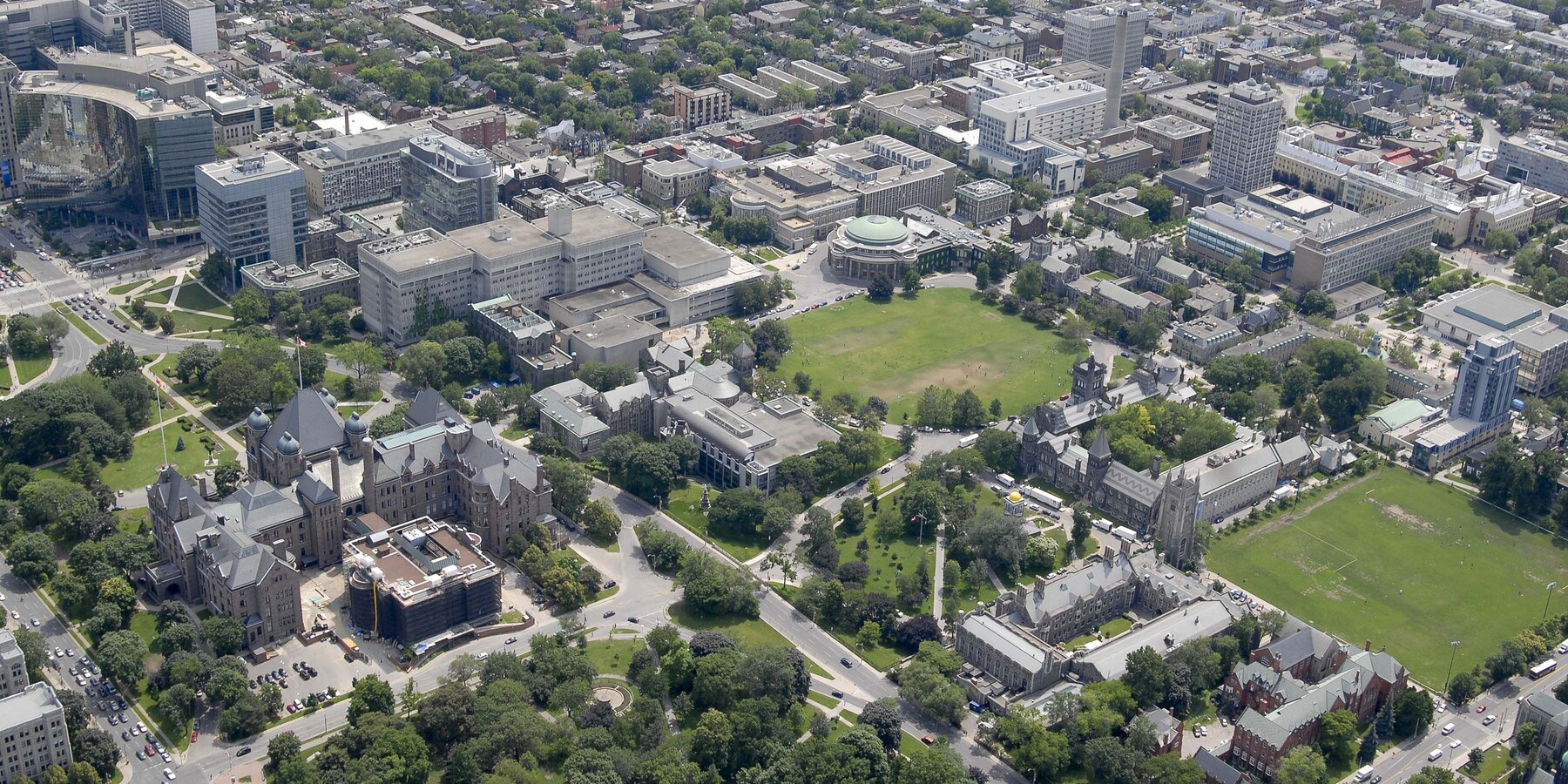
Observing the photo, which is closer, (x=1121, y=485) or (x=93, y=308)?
(x=1121, y=485)

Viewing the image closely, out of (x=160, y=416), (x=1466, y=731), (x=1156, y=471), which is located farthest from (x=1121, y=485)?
(x=160, y=416)

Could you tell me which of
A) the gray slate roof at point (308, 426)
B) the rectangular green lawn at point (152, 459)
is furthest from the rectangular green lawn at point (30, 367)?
the gray slate roof at point (308, 426)

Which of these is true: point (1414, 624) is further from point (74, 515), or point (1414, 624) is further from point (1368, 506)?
point (74, 515)

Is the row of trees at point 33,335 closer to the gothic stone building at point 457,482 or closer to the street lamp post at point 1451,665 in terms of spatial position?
the gothic stone building at point 457,482

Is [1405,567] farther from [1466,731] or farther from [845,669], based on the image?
[845,669]

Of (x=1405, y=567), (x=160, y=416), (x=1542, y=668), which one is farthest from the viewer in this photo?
(x=160, y=416)

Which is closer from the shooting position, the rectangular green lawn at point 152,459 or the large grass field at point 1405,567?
the large grass field at point 1405,567
